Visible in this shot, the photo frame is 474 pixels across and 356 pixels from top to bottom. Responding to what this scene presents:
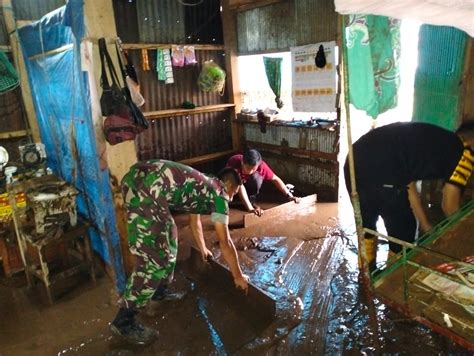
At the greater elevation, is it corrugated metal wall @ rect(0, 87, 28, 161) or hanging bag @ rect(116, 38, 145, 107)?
hanging bag @ rect(116, 38, 145, 107)

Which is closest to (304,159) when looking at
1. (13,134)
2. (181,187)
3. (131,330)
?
(181,187)

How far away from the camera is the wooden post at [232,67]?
7207 mm

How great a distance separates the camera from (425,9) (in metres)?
1.96

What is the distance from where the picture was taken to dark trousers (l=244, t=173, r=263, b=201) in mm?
6164

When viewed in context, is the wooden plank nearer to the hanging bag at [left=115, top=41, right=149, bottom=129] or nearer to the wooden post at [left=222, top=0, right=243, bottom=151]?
the wooden post at [left=222, top=0, right=243, bottom=151]

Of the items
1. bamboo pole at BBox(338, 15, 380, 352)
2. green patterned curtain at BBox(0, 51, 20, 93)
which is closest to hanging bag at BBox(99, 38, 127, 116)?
bamboo pole at BBox(338, 15, 380, 352)

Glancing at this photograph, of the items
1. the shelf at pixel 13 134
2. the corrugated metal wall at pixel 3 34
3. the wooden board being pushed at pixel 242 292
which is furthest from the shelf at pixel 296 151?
the corrugated metal wall at pixel 3 34

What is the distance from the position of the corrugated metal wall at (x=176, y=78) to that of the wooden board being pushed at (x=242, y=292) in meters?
3.14

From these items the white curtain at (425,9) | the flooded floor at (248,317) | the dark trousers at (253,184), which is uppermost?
the white curtain at (425,9)

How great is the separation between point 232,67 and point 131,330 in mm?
5563

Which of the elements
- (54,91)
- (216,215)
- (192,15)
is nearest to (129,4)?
(192,15)

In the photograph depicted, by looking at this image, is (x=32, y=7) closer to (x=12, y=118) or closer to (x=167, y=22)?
(x=12, y=118)

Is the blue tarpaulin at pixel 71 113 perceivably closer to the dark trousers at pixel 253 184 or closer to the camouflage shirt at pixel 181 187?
the camouflage shirt at pixel 181 187

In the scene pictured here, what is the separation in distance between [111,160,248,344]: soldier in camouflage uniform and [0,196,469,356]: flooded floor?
0.33 meters
